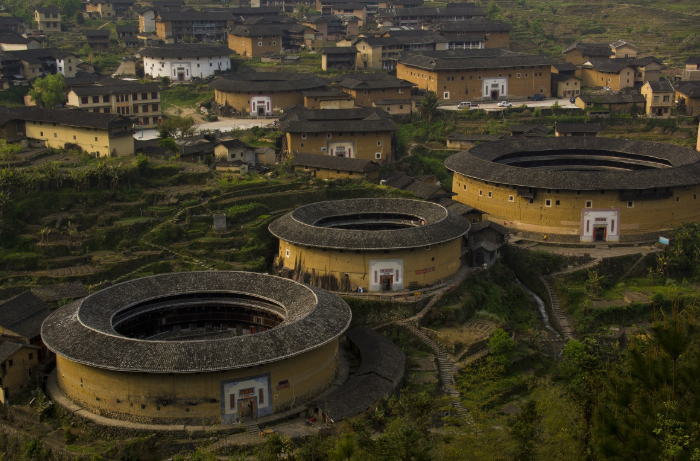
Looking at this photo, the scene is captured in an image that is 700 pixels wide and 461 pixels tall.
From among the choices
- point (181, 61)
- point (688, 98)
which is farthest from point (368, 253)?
point (181, 61)

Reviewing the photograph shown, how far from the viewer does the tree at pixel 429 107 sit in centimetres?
7388

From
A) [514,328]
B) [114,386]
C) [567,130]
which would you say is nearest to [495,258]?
[514,328]

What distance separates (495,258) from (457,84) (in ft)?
107

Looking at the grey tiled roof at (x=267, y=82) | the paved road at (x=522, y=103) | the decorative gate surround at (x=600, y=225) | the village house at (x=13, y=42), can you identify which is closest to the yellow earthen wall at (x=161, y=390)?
the decorative gate surround at (x=600, y=225)

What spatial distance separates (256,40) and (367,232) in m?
53.5

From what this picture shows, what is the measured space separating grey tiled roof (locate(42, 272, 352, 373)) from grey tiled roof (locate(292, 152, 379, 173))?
17.8 meters

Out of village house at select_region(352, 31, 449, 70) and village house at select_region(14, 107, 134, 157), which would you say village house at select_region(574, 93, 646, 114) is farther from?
village house at select_region(14, 107, 134, 157)

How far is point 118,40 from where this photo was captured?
96.8 m

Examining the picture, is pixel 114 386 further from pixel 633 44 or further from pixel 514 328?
pixel 633 44

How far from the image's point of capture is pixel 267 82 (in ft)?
248

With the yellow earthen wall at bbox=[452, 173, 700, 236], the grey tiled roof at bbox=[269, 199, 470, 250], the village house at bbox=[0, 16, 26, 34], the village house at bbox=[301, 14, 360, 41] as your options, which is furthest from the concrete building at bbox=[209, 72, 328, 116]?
the village house at bbox=[0, 16, 26, 34]

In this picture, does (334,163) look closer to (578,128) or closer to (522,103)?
(578,128)

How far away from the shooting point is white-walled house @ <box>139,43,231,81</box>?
83.6m

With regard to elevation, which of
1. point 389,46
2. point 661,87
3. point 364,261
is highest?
point 389,46
